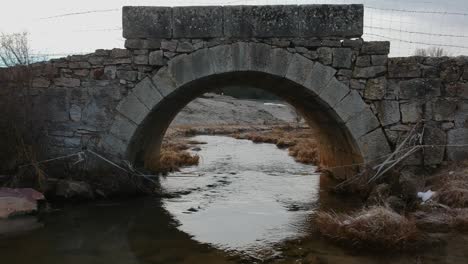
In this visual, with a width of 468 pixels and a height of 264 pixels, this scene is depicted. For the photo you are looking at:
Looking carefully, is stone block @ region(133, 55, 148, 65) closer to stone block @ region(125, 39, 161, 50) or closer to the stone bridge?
the stone bridge

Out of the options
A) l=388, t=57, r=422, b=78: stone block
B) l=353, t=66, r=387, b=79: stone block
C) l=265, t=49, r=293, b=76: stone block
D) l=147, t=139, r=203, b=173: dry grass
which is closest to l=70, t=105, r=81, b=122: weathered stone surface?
l=147, t=139, r=203, b=173: dry grass

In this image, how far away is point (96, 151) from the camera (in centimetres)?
841

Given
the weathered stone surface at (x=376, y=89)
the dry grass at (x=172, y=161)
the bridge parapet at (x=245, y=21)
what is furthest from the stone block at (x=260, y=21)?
the dry grass at (x=172, y=161)

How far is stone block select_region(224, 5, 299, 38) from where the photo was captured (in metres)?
7.97

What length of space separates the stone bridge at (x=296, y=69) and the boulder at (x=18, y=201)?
4.37ft

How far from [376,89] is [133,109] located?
13.0 ft

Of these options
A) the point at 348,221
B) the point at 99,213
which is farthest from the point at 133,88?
the point at 348,221

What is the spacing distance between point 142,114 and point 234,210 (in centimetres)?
216

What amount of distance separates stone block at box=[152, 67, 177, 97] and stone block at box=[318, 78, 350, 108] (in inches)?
94.1

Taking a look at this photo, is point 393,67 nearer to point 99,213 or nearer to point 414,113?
point 414,113

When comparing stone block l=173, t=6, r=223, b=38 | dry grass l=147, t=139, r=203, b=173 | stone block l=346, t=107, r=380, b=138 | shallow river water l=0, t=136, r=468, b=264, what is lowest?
shallow river water l=0, t=136, r=468, b=264

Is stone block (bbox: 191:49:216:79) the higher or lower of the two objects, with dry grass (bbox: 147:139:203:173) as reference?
higher

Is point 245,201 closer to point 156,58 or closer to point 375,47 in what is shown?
point 156,58

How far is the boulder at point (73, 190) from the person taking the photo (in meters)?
7.97
